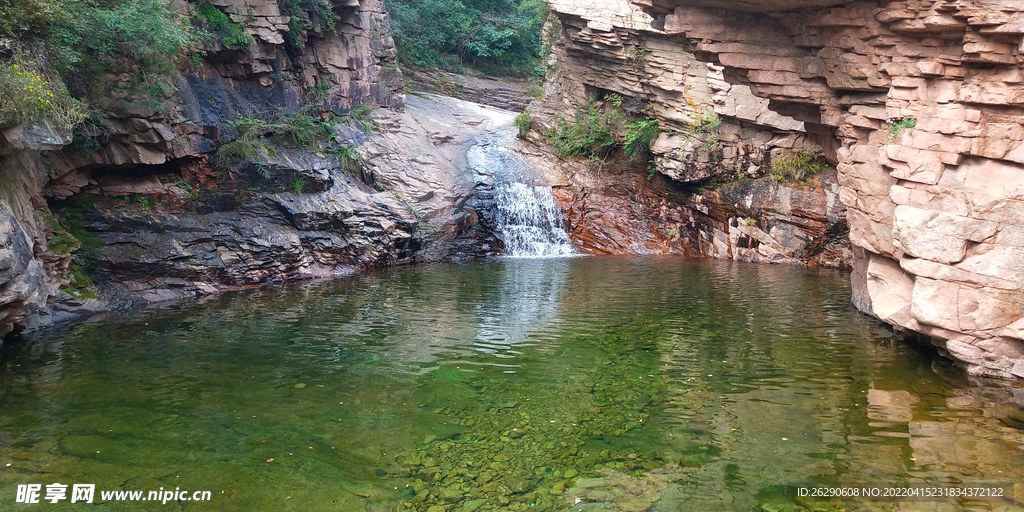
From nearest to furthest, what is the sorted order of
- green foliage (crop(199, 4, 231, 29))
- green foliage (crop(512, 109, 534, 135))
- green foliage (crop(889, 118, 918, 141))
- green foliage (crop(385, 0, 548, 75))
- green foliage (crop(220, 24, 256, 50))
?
green foliage (crop(889, 118, 918, 141)) < green foliage (crop(199, 4, 231, 29)) < green foliage (crop(220, 24, 256, 50)) < green foliage (crop(512, 109, 534, 135)) < green foliage (crop(385, 0, 548, 75))

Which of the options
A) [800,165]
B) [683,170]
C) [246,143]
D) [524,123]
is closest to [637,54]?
[683,170]

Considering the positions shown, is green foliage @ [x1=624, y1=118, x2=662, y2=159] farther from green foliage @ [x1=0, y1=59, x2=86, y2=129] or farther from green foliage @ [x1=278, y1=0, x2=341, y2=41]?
green foliage @ [x1=0, y1=59, x2=86, y2=129]

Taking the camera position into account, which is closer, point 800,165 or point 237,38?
point 237,38

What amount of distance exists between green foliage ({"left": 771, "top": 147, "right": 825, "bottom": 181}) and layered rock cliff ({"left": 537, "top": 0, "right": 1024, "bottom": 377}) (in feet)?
17.8

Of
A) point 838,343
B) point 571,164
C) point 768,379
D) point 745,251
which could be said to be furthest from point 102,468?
point 571,164

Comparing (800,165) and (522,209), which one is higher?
(800,165)

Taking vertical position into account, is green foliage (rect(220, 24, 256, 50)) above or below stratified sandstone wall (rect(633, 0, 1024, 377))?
above

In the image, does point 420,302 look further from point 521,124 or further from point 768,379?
point 521,124

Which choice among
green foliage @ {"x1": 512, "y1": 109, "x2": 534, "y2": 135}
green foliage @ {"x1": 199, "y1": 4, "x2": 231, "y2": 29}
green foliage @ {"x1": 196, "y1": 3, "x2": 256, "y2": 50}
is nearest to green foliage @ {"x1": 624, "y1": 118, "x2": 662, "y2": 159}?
green foliage @ {"x1": 512, "y1": 109, "x2": 534, "y2": 135}

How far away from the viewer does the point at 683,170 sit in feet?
71.6

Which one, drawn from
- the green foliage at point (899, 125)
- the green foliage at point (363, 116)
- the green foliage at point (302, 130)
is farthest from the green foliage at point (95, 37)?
the green foliage at point (899, 125)

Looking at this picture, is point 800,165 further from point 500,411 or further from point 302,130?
point 500,411

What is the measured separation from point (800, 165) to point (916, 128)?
1072 cm

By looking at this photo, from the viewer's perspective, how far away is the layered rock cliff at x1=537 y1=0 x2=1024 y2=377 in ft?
27.3
